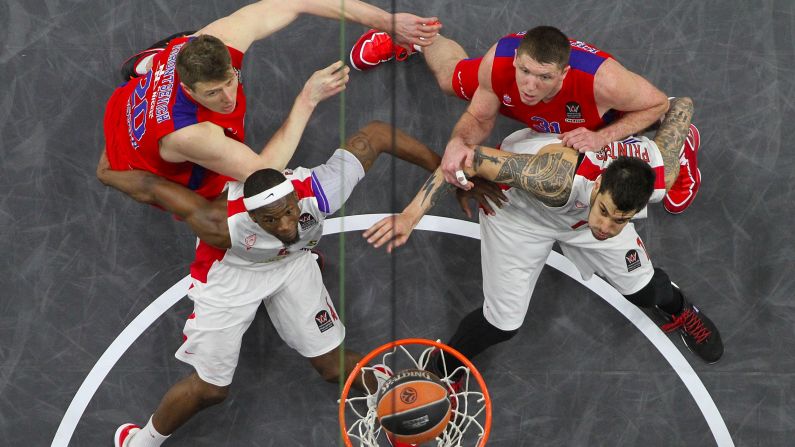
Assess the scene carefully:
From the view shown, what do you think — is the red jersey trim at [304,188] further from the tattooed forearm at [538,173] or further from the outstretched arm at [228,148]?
the tattooed forearm at [538,173]

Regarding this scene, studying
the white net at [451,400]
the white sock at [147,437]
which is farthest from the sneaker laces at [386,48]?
the white sock at [147,437]

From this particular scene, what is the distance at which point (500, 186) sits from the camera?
16.5 ft

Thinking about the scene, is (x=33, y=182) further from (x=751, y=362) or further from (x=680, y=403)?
(x=751, y=362)

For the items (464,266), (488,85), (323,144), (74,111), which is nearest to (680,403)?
(464,266)

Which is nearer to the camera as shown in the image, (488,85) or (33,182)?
(488,85)

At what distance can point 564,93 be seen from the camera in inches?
191

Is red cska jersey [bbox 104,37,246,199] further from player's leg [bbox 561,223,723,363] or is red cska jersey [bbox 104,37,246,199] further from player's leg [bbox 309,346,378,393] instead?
player's leg [bbox 561,223,723,363]

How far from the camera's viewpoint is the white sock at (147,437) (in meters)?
5.43

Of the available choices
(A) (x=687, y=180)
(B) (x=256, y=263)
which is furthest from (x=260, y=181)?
(A) (x=687, y=180)

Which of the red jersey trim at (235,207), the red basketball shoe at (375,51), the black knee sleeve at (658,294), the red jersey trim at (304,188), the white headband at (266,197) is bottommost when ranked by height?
the black knee sleeve at (658,294)

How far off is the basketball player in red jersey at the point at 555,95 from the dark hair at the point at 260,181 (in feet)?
3.13

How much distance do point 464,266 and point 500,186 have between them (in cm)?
86

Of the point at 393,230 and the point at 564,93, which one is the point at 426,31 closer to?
the point at 564,93

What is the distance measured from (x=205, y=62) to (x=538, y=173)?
1.71 metres
